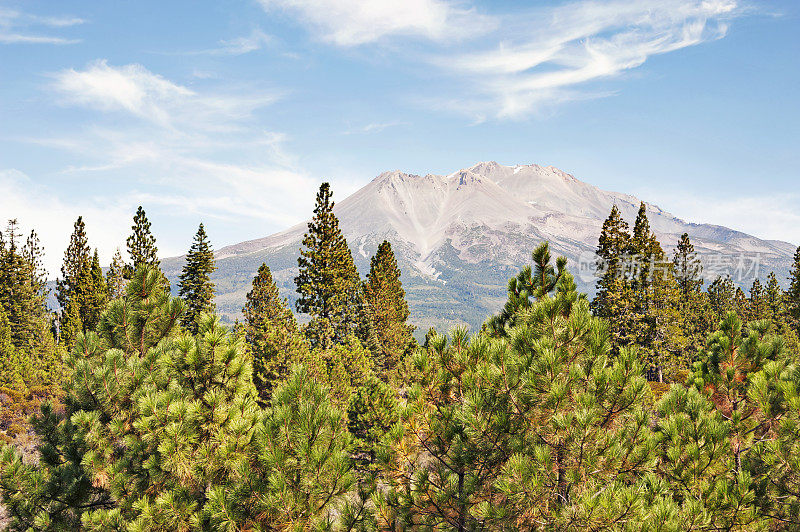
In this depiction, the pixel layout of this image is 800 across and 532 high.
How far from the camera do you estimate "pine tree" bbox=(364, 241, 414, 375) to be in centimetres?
4712

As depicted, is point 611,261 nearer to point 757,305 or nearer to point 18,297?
point 757,305

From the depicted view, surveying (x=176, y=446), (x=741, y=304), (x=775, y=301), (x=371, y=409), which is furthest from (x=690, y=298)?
(x=176, y=446)

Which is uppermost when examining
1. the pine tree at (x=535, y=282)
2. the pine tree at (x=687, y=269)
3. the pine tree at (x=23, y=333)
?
the pine tree at (x=687, y=269)

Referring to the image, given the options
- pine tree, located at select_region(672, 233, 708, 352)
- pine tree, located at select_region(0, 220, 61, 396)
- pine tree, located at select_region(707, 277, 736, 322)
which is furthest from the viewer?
pine tree, located at select_region(707, 277, 736, 322)

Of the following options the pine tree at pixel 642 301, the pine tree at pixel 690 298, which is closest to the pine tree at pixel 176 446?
the pine tree at pixel 642 301

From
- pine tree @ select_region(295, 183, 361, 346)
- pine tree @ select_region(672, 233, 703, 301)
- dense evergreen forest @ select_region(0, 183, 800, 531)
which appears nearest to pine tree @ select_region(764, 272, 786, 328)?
pine tree @ select_region(672, 233, 703, 301)

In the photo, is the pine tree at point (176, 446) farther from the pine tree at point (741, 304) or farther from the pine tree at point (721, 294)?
the pine tree at point (721, 294)

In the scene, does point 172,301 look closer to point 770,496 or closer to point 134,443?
point 134,443

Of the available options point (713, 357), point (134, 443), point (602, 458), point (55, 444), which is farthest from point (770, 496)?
point (55, 444)

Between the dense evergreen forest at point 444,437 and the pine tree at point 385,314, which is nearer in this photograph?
the dense evergreen forest at point 444,437

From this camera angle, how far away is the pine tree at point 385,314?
155 ft

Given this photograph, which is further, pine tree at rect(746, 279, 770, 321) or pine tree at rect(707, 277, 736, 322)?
pine tree at rect(707, 277, 736, 322)

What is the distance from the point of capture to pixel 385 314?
48.0 meters

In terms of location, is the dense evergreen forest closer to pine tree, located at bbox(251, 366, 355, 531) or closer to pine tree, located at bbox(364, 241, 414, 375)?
pine tree, located at bbox(251, 366, 355, 531)
